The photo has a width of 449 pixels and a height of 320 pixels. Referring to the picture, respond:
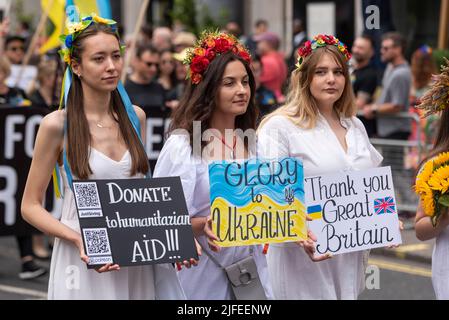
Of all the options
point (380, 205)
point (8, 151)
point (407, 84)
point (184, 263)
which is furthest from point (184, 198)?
point (407, 84)

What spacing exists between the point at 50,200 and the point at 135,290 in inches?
213

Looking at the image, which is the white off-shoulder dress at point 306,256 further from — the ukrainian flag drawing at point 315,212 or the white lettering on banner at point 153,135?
the white lettering on banner at point 153,135

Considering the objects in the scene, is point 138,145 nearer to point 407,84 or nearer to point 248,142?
point 248,142

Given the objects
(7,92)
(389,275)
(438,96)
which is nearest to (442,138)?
(438,96)

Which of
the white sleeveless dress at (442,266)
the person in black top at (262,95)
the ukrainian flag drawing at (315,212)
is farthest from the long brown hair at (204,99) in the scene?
the person in black top at (262,95)

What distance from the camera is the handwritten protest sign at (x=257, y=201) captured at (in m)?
4.97

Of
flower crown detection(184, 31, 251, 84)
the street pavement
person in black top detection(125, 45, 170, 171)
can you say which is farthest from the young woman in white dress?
person in black top detection(125, 45, 170, 171)

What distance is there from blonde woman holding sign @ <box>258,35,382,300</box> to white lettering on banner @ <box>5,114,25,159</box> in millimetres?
4574

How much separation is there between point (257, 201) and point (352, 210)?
0.57m

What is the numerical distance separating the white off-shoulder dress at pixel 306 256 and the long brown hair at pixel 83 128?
0.81m

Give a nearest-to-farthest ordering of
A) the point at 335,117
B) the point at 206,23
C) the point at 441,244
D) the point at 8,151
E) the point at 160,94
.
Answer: the point at 441,244
the point at 335,117
the point at 8,151
the point at 160,94
the point at 206,23

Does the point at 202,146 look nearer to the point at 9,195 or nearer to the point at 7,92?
the point at 9,195

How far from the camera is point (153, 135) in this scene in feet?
→ 35.4
